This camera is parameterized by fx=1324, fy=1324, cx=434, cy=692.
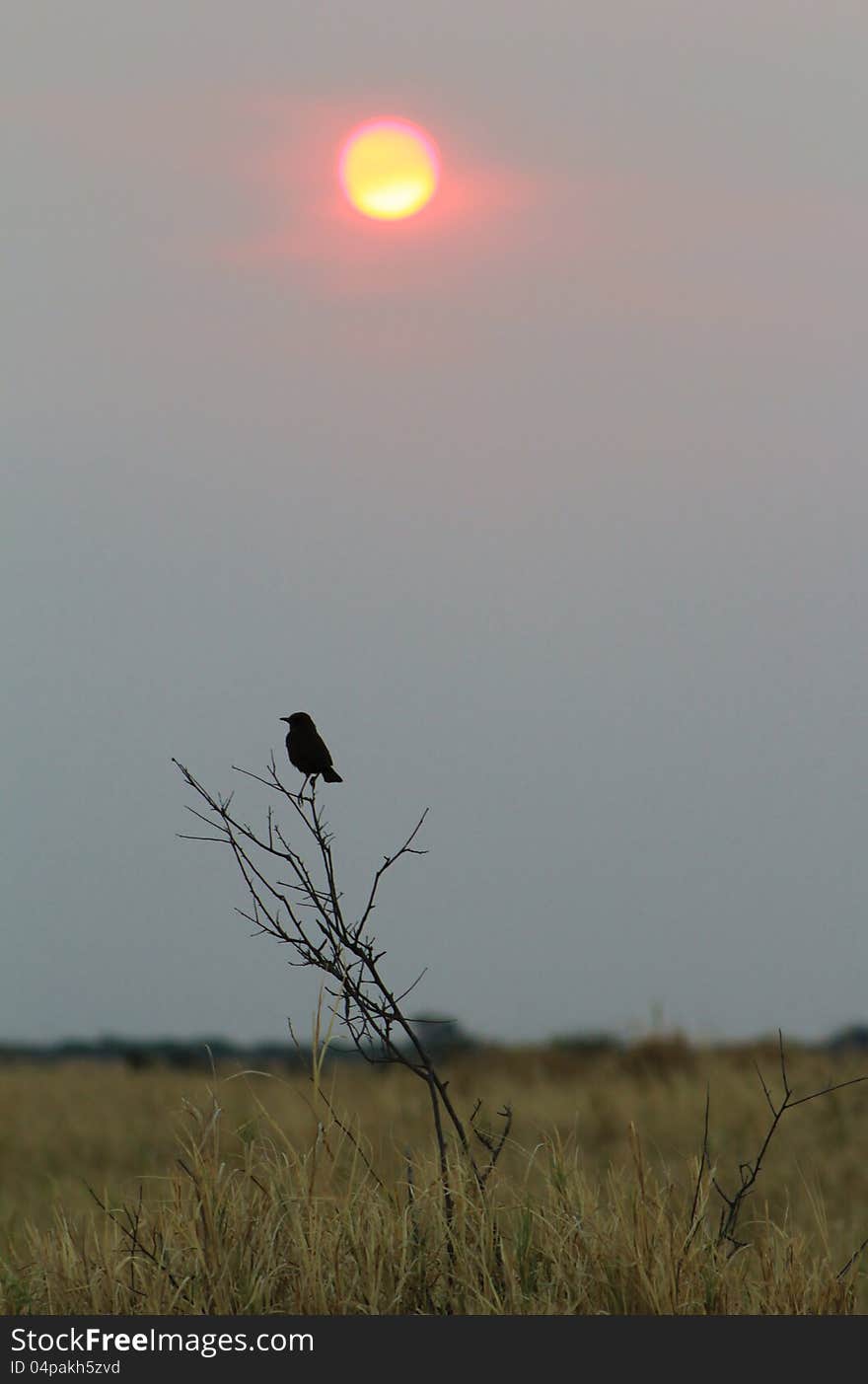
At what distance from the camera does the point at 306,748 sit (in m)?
5.11

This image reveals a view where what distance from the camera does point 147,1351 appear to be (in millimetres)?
4246

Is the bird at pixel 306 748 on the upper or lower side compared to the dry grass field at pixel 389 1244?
upper

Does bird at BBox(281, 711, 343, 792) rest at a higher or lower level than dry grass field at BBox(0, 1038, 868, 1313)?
higher

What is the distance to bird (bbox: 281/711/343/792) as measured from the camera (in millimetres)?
5113

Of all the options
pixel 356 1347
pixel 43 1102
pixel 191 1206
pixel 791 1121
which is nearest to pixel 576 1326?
pixel 356 1347

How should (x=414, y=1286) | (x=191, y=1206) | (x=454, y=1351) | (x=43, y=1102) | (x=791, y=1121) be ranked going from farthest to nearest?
(x=43, y=1102) → (x=791, y=1121) → (x=191, y=1206) → (x=414, y=1286) → (x=454, y=1351)

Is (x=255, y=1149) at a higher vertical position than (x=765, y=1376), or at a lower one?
higher

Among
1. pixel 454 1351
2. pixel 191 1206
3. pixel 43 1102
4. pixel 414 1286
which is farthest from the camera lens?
pixel 43 1102

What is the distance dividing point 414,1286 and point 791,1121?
10614mm

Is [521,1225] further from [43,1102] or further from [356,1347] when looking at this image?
[43,1102]

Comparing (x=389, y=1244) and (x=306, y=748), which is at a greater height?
(x=306, y=748)

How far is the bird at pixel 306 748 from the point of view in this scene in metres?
5.11

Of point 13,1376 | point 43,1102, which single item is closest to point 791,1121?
point 43,1102

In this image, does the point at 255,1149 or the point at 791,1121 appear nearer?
the point at 255,1149
